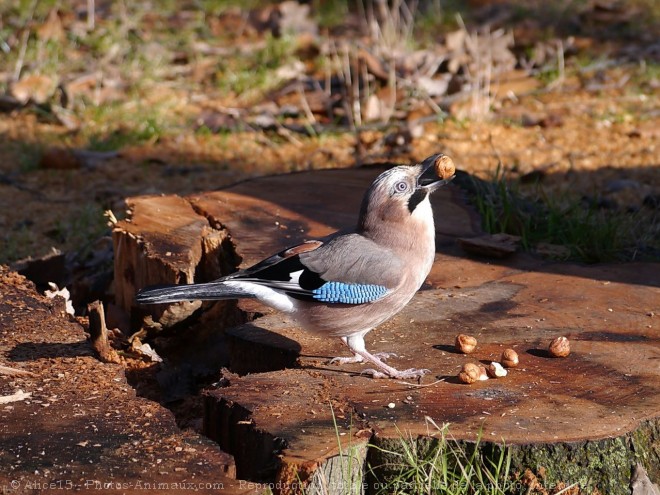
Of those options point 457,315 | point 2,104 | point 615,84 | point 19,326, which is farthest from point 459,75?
point 19,326

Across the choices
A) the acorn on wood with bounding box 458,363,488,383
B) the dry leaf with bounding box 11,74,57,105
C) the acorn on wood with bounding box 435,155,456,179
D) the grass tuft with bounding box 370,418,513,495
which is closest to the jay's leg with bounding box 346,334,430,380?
the acorn on wood with bounding box 458,363,488,383

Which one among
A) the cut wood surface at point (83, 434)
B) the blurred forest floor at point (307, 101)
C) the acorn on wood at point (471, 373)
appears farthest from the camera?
the blurred forest floor at point (307, 101)

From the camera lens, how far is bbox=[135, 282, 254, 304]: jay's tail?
343 cm

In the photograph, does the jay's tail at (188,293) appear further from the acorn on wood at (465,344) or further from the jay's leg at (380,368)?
the acorn on wood at (465,344)

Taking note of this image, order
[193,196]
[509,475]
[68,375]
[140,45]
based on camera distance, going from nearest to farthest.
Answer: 1. [509,475]
2. [68,375]
3. [193,196]
4. [140,45]

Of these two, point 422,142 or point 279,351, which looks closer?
point 279,351

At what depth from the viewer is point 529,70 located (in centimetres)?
875

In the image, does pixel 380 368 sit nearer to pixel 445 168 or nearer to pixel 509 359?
pixel 509 359

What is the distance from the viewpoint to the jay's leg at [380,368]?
343 cm

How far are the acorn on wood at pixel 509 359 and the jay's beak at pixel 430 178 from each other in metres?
0.64

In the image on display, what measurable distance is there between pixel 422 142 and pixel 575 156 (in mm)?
1111

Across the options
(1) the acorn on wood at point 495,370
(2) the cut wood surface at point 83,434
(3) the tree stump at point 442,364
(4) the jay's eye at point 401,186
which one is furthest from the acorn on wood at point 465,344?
(2) the cut wood surface at point 83,434

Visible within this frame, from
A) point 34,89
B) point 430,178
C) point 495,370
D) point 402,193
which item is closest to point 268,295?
point 402,193

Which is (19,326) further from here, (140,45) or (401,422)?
(140,45)
